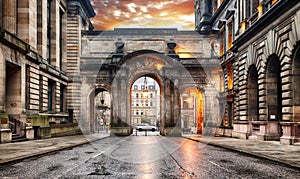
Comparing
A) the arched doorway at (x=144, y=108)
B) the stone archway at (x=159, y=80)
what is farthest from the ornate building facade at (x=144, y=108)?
the stone archway at (x=159, y=80)

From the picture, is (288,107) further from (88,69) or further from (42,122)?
(88,69)

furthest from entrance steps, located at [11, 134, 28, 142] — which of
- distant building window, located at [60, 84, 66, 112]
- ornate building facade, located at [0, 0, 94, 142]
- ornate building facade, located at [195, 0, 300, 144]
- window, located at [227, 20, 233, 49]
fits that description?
window, located at [227, 20, 233, 49]

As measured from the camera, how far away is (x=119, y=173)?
9328 mm

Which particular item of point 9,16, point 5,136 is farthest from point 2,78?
point 9,16

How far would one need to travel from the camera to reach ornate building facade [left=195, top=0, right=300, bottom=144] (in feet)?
62.8

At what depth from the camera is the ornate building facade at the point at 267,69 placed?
19156 millimetres

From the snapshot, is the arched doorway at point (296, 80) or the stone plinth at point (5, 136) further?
the stone plinth at point (5, 136)

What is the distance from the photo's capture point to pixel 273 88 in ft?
76.6

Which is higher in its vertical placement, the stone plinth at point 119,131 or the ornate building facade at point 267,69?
the ornate building facade at point 267,69

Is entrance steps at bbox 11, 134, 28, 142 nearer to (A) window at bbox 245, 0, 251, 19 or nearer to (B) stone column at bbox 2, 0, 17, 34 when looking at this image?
(B) stone column at bbox 2, 0, 17, 34

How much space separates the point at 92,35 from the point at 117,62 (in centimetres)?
564

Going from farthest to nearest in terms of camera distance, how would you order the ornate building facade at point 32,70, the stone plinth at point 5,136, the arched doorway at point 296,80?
1. the ornate building facade at point 32,70
2. the stone plinth at point 5,136
3. the arched doorway at point 296,80

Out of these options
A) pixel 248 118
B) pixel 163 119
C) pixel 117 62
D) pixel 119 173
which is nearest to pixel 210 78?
pixel 163 119

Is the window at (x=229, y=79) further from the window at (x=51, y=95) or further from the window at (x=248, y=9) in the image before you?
the window at (x=51, y=95)
